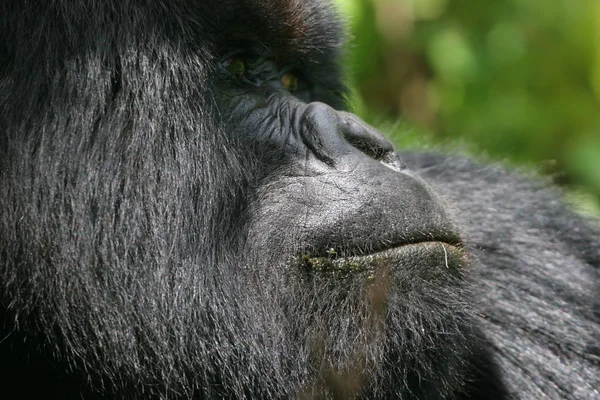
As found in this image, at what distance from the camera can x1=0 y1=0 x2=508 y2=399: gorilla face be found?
218cm

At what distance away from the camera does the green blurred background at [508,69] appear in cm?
518

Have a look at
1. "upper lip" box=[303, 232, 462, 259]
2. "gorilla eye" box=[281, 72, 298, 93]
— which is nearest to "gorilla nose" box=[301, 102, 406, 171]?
"upper lip" box=[303, 232, 462, 259]

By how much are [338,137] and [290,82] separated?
503 millimetres

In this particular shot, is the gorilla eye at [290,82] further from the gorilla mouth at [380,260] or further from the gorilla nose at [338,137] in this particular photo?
the gorilla mouth at [380,260]

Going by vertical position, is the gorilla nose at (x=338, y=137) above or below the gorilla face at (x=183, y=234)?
above

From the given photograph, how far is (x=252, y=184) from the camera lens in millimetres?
2260

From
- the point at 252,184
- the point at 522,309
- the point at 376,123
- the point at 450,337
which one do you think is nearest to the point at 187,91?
the point at 252,184

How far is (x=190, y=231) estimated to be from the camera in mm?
2229

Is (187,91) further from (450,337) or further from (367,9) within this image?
(367,9)

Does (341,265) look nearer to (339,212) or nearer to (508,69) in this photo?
(339,212)

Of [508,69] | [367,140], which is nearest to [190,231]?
[367,140]

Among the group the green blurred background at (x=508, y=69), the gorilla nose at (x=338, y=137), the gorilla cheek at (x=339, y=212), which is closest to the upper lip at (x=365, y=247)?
the gorilla cheek at (x=339, y=212)

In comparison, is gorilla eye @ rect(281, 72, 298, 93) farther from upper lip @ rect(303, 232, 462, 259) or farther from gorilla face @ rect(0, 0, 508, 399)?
upper lip @ rect(303, 232, 462, 259)

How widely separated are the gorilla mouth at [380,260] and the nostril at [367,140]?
9.1 inches
